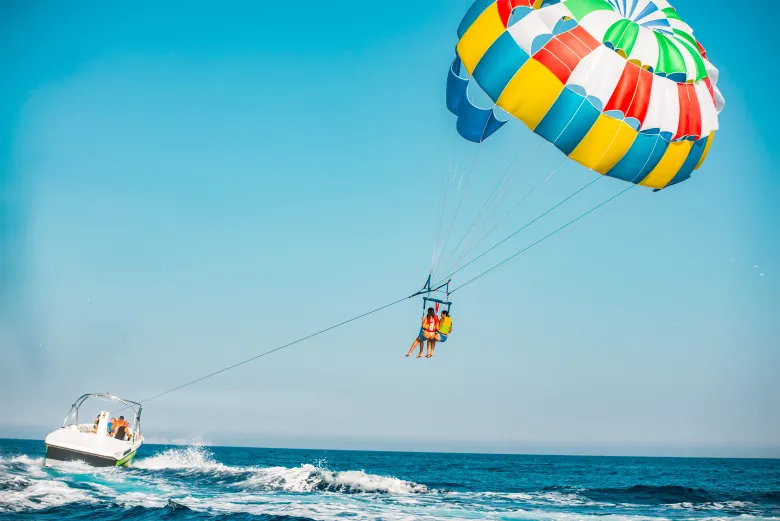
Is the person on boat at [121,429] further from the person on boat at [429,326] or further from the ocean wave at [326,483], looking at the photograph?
the person on boat at [429,326]

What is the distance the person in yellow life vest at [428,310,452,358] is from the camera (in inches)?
524

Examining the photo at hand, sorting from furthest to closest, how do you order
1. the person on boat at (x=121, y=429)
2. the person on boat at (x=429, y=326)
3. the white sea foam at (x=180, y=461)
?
the white sea foam at (x=180, y=461) → the person on boat at (x=121, y=429) → the person on boat at (x=429, y=326)

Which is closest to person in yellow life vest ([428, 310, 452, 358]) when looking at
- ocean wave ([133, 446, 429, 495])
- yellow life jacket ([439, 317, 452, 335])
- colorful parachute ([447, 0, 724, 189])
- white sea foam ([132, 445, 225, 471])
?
yellow life jacket ([439, 317, 452, 335])

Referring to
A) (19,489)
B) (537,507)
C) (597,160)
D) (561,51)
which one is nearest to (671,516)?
(537,507)

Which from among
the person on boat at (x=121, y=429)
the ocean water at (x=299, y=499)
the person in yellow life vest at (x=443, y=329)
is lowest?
the ocean water at (x=299, y=499)

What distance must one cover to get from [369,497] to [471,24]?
12.9 m

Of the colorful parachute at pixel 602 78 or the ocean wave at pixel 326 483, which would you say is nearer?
the colorful parachute at pixel 602 78

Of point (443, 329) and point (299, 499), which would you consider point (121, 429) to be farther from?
point (443, 329)

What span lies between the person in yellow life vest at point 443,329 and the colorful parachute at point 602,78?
13.0 feet

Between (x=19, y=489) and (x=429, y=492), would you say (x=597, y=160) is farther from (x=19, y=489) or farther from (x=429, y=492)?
(x=19, y=489)

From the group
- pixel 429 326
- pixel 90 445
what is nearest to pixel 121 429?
pixel 90 445

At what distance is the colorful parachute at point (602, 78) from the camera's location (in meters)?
11.7

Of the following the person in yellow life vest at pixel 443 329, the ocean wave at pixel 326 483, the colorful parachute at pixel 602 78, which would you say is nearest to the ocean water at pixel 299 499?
the ocean wave at pixel 326 483

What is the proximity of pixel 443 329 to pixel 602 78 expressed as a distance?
557 cm
